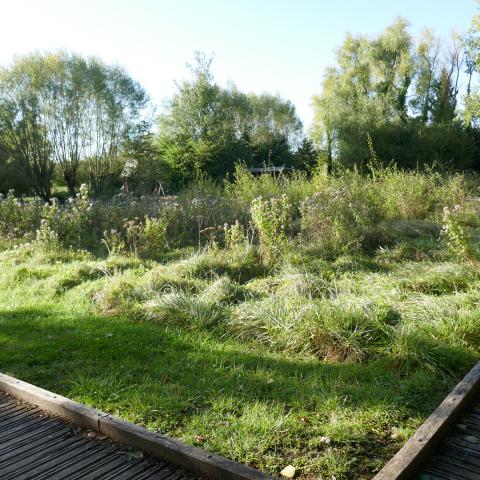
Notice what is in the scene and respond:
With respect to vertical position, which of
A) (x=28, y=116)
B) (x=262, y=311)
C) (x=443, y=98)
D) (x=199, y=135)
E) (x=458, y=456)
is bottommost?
(x=458, y=456)

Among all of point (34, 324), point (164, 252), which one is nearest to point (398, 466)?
point (34, 324)

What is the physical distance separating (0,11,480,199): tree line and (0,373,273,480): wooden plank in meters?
21.5

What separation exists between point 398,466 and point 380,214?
306 inches

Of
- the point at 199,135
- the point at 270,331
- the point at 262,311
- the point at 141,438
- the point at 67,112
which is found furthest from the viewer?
the point at 67,112

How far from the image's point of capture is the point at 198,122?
1094 inches

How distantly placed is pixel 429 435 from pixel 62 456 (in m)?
2.11

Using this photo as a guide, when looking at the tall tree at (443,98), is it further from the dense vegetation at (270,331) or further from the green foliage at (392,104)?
the dense vegetation at (270,331)

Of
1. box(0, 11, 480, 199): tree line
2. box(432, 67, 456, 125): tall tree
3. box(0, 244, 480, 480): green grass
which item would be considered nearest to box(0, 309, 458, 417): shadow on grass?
box(0, 244, 480, 480): green grass

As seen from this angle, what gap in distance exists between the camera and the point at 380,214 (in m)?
9.64

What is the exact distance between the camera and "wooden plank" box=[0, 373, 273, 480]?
242 cm

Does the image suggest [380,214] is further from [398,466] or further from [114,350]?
[398,466]

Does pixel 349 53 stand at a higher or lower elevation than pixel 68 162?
higher

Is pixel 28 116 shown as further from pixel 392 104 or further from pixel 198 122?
pixel 392 104

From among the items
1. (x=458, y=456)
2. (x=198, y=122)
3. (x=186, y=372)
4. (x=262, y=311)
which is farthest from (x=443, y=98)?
(x=458, y=456)
